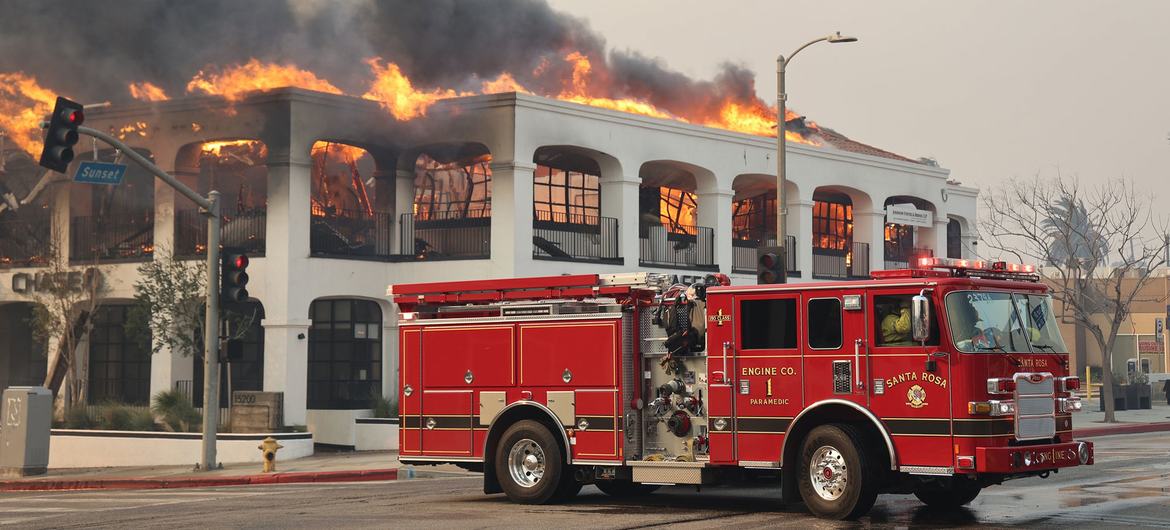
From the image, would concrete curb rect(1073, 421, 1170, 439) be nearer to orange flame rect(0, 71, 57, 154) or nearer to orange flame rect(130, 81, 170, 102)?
orange flame rect(130, 81, 170, 102)

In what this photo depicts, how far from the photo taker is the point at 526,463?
54.4 feet

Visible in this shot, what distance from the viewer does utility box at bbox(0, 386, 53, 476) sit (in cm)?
2825

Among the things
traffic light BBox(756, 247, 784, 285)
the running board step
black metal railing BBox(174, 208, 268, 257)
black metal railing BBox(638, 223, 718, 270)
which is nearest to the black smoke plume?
black metal railing BBox(174, 208, 268, 257)

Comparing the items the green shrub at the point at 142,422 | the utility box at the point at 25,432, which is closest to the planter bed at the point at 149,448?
the green shrub at the point at 142,422

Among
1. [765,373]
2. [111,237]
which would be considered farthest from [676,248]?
[765,373]

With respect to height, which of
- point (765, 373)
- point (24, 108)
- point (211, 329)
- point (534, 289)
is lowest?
point (765, 373)

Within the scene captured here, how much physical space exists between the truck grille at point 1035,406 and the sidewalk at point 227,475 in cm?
1256

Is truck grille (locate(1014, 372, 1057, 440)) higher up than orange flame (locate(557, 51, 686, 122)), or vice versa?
orange flame (locate(557, 51, 686, 122))

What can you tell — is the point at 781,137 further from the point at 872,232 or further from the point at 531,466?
the point at 872,232

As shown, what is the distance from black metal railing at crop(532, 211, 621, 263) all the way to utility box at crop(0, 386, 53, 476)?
11.6 metres

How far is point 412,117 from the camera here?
3231 centimetres

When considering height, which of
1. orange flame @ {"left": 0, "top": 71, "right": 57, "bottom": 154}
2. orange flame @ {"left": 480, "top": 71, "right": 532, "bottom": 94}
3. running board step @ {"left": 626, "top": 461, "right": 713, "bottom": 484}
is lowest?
running board step @ {"left": 626, "top": 461, "right": 713, "bottom": 484}

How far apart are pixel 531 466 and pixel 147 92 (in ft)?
63.6

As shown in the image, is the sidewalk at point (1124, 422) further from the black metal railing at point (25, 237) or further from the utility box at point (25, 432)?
the black metal railing at point (25, 237)
